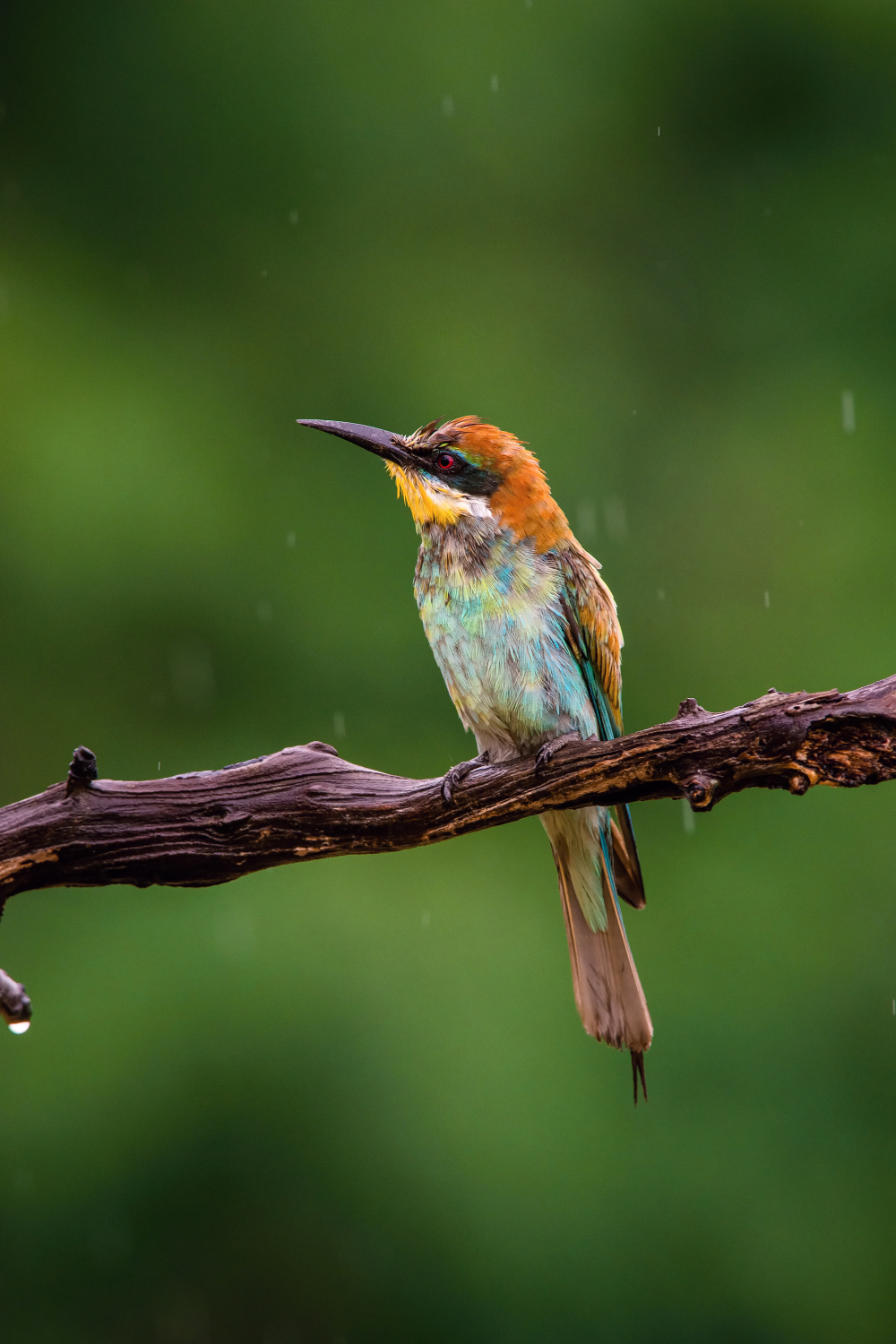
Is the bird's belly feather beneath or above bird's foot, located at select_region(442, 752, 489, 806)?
above

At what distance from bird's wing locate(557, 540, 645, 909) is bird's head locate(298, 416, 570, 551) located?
0.08 meters

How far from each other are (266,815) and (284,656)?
276 cm

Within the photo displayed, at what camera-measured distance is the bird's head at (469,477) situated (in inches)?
93.1

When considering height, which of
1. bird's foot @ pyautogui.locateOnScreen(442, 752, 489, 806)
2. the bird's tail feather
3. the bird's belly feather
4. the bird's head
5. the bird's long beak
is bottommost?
the bird's tail feather

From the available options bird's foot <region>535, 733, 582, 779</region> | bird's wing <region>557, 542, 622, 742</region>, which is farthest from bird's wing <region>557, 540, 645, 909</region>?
bird's foot <region>535, 733, 582, 779</region>

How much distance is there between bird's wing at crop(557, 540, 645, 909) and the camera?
2.39m

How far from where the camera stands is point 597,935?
2.39 meters

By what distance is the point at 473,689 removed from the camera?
2.31 metres

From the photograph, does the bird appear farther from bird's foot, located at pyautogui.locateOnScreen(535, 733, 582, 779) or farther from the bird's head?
bird's foot, located at pyautogui.locateOnScreen(535, 733, 582, 779)

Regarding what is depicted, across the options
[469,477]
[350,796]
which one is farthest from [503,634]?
[350,796]

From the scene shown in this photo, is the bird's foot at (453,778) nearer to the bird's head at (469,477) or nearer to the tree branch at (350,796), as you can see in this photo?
the tree branch at (350,796)

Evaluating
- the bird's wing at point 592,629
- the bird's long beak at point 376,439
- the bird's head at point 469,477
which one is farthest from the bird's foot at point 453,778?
the bird's long beak at point 376,439

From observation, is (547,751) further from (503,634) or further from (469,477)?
(469,477)

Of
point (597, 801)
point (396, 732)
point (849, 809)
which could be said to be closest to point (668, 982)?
point (849, 809)
